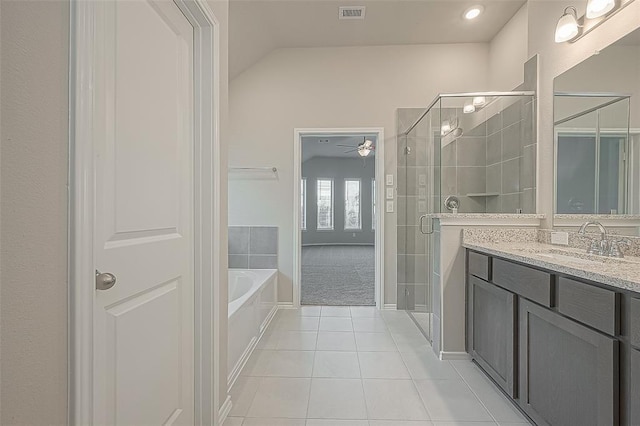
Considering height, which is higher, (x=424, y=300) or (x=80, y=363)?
(x=80, y=363)

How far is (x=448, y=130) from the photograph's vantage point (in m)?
3.03

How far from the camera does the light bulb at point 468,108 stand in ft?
9.78

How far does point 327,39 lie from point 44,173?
345 centimetres

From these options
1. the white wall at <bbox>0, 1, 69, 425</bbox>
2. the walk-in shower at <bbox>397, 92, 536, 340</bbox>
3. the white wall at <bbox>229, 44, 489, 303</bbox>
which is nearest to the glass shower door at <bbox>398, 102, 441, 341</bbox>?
the walk-in shower at <bbox>397, 92, 536, 340</bbox>

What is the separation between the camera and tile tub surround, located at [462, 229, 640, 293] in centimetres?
119

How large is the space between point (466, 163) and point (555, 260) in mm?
1650

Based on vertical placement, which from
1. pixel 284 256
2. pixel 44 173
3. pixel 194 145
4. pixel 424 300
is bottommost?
pixel 424 300

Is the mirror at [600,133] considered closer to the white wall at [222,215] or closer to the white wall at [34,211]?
the white wall at [222,215]

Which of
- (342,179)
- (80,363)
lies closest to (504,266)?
(80,363)

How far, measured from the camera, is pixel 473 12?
312 centimetres

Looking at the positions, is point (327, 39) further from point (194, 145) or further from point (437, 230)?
point (194, 145)

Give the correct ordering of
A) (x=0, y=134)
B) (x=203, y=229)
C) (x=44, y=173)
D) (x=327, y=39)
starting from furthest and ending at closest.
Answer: (x=327, y=39)
(x=203, y=229)
(x=44, y=173)
(x=0, y=134)

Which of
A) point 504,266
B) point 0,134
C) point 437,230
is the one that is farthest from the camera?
point 437,230

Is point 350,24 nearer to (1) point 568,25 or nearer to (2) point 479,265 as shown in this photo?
(1) point 568,25
